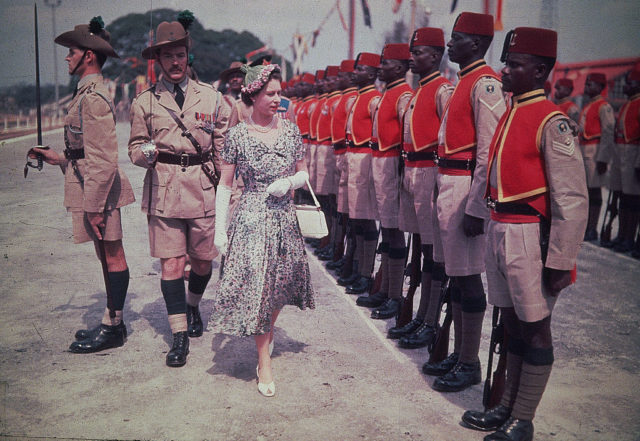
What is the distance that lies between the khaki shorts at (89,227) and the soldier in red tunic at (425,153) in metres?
2.41

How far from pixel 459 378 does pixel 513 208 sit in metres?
1.40

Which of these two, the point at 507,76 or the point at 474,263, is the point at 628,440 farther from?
the point at 507,76

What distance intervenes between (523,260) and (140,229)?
755 centimetres

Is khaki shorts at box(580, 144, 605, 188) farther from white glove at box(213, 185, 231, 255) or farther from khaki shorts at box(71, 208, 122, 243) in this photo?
khaki shorts at box(71, 208, 122, 243)

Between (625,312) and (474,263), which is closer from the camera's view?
(474,263)

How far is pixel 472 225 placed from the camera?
3.63m

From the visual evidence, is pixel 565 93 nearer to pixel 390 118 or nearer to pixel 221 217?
pixel 390 118

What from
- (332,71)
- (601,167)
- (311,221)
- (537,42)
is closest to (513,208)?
(537,42)

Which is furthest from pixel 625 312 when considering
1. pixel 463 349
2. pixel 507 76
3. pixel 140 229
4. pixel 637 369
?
pixel 140 229

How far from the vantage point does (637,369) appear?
4.20 meters

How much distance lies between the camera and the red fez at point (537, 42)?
9.89 feet

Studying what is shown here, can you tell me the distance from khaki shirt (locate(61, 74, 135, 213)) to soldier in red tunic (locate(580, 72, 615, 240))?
7.93 meters

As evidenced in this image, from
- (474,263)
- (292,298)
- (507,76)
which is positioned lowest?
(292,298)

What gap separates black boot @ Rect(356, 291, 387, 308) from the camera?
5645mm
